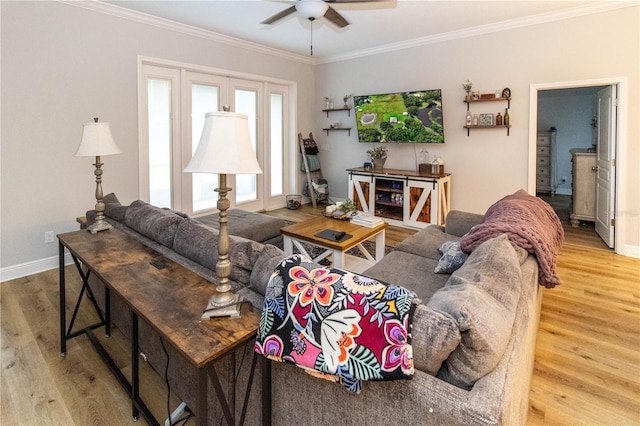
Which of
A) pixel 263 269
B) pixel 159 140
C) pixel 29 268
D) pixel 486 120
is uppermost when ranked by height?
pixel 486 120

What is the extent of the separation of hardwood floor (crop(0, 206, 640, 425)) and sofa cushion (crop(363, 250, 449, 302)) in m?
0.76

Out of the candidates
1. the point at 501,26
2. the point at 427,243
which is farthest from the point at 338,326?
the point at 501,26

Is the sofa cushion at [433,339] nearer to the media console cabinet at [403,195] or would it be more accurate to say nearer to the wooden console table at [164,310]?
the wooden console table at [164,310]

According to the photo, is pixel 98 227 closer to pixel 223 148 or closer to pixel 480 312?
pixel 223 148

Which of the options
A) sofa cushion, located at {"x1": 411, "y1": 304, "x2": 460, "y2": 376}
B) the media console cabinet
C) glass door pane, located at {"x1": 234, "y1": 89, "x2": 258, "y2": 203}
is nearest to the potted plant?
the media console cabinet

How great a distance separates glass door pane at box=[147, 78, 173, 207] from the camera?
4500 mm

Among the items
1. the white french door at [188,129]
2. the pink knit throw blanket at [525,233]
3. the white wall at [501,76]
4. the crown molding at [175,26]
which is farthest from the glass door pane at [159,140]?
the pink knit throw blanket at [525,233]

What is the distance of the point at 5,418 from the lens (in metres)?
1.73

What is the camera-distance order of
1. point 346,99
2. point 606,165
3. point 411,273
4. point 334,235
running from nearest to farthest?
point 411,273 → point 334,235 → point 606,165 → point 346,99

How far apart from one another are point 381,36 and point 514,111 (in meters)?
2.12

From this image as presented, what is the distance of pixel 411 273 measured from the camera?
2398 millimetres

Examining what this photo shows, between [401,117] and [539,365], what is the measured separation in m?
4.07

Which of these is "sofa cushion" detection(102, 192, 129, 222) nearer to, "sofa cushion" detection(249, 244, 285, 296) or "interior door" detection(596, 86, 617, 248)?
"sofa cushion" detection(249, 244, 285, 296)

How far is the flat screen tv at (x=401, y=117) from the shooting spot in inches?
201
